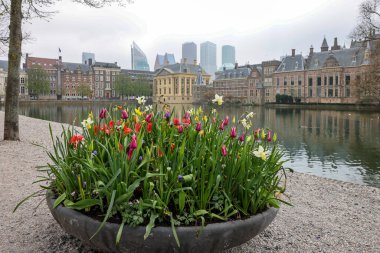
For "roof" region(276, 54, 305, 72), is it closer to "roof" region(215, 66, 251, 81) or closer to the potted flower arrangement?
"roof" region(215, 66, 251, 81)

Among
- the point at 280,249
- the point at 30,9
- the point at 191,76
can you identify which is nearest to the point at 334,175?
the point at 280,249

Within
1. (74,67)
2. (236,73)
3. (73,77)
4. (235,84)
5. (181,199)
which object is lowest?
(181,199)

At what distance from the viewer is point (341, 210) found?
5.26 meters

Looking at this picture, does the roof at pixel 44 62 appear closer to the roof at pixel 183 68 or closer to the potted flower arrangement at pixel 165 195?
the roof at pixel 183 68

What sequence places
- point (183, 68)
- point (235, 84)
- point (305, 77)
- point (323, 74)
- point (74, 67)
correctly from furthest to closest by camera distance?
point (183, 68) < point (74, 67) < point (235, 84) < point (305, 77) < point (323, 74)

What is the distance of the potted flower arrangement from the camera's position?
2.66m

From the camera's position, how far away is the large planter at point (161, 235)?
2627mm

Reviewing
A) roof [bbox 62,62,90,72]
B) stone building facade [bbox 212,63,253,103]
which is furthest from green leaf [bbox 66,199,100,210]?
roof [bbox 62,62,90,72]

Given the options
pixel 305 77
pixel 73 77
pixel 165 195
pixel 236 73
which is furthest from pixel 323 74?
pixel 165 195

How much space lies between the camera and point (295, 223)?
4.41 m

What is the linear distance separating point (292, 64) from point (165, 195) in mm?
74015

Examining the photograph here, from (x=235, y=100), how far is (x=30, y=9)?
242 feet

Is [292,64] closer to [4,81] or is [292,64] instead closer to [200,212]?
[4,81]

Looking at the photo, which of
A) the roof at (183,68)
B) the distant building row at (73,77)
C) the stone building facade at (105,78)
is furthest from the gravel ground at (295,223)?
the stone building facade at (105,78)
